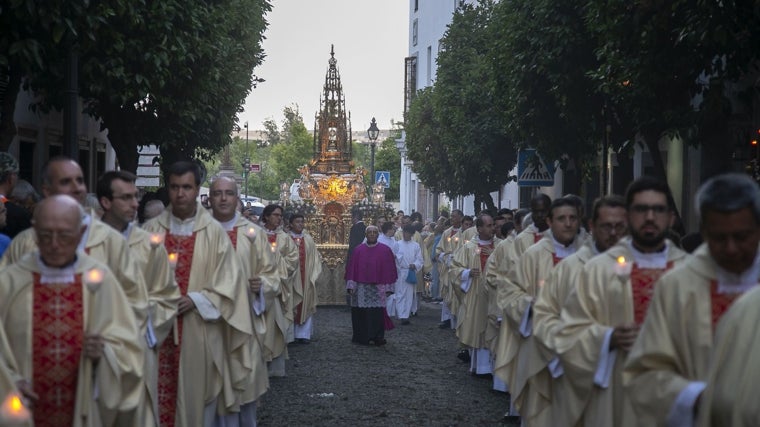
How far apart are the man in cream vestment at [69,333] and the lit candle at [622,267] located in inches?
94.6

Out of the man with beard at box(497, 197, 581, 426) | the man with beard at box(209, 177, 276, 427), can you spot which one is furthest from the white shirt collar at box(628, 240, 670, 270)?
the man with beard at box(209, 177, 276, 427)

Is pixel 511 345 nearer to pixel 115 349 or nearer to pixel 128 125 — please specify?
pixel 115 349

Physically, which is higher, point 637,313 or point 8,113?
point 8,113

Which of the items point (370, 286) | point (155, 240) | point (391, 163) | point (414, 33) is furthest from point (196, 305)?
point (391, 163)

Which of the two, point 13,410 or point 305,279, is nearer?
point 13,410

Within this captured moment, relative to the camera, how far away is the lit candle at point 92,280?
6.43 metres

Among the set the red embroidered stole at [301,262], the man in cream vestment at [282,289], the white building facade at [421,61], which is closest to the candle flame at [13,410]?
the man in cream vestment at [282,289]

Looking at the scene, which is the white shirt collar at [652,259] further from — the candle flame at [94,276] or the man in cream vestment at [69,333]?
the candle flame at [94,276]

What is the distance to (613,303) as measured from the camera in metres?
6.96

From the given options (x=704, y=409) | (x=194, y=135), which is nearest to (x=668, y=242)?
(x=704, y=409)

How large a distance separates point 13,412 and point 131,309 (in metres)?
1.47

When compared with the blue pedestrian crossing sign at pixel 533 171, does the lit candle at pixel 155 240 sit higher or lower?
lower

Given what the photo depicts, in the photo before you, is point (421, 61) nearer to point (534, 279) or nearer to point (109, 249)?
point (534, 279)

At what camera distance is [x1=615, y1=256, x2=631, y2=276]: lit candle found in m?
6.88
